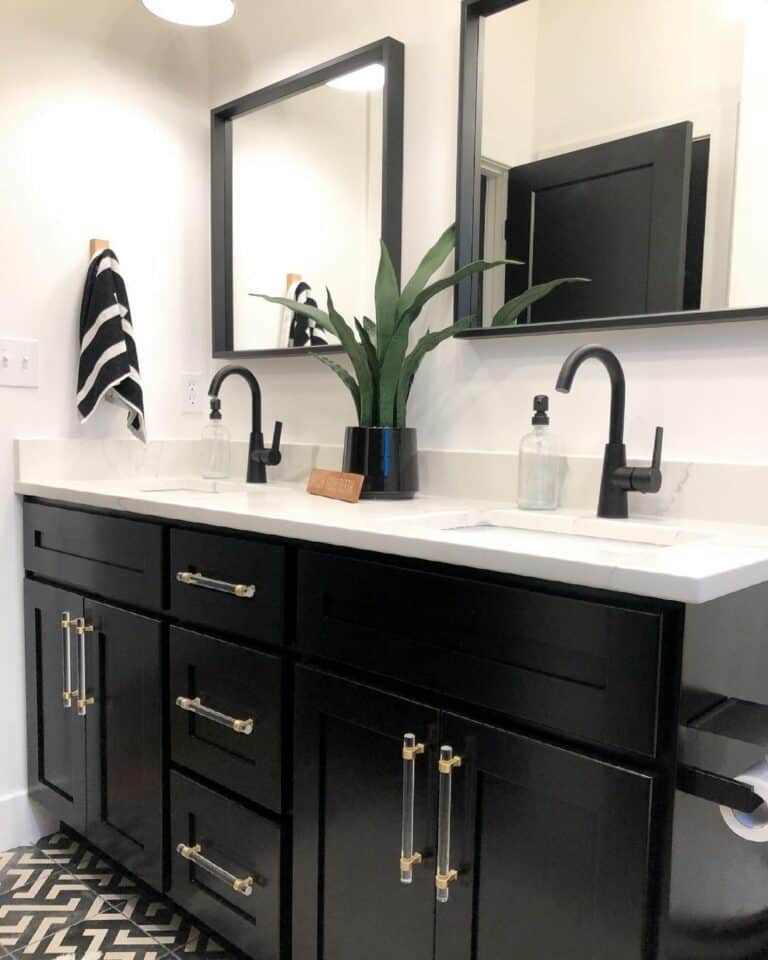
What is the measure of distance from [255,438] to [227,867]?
0.92 metres

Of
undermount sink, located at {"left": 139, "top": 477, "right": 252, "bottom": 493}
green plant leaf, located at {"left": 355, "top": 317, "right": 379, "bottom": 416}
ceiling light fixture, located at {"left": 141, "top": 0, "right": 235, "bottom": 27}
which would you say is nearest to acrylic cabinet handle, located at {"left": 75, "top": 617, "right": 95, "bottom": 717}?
undermount sink, located at {"left": 139, "top": 477, "right": 252, "bottom": 493}

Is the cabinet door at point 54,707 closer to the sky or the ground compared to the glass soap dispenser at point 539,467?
closer to the ground

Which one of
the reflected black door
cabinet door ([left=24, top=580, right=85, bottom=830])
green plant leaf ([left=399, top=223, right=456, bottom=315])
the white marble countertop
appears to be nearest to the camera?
the white marble countertop

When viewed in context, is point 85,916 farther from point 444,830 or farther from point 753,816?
point 753,816

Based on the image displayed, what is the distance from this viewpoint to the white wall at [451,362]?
1.24 m

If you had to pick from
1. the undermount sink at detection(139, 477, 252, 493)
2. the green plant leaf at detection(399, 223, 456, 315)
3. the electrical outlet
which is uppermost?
the green plant leaf at detection(399, 223, 456, 315)

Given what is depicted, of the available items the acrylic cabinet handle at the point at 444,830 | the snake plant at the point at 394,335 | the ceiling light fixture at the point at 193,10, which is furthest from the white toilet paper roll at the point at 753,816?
the ceiling light fixture at the point at 193,10

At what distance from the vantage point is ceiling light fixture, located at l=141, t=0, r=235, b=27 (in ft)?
5.60

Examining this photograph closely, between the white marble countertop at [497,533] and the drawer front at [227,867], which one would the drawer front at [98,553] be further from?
the drawer front at [227,867]

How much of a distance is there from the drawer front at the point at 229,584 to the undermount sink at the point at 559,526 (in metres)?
0.24

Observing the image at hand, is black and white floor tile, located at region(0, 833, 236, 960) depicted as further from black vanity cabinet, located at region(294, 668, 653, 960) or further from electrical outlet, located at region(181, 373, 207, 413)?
electrical outlet, located at region(181, 373, 207, 413)

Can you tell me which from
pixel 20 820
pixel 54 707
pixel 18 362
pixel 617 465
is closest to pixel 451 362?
pixel 617 465

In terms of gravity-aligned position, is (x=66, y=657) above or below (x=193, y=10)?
below

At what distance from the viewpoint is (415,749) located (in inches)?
38.0
